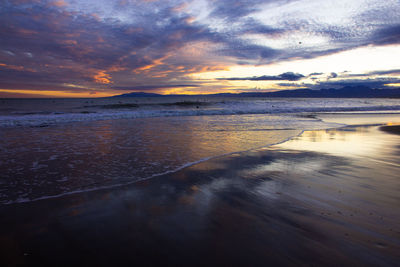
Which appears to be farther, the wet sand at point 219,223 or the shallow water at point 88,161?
the shallow water at point 88,161


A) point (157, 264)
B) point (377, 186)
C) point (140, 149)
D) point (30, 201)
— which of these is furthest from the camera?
point (140, 149)

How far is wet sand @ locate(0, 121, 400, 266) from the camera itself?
2.45 metres

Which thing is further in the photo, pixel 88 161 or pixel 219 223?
pixel 88 161

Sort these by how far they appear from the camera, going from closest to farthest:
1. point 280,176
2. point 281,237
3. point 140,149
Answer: point 281,237 → point 280,176 → point 140,149

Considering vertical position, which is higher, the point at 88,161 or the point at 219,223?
the point at 88,161

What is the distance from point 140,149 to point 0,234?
202 inches

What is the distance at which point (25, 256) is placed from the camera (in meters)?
2.47

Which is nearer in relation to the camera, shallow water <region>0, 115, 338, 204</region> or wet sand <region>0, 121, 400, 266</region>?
wet sand <region>0, 121, 400, 266</region>

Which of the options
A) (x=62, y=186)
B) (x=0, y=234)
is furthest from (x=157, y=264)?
(x=62, y=186)

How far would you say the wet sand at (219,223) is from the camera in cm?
245

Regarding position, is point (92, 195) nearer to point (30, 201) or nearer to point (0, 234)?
point (30, 201)

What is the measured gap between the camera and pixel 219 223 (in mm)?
3100

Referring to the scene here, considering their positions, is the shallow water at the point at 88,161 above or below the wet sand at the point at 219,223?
above

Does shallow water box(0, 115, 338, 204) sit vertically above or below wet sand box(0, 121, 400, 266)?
above
